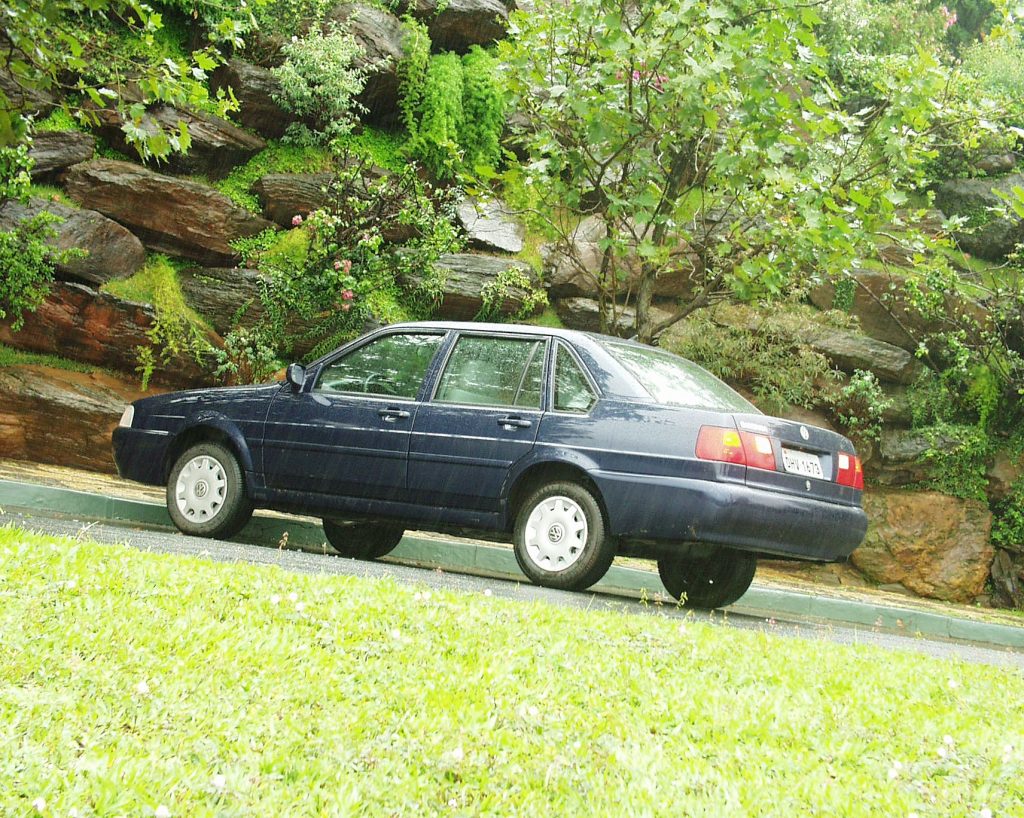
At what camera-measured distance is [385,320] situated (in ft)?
51.8

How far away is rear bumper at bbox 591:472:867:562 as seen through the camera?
6.35 m

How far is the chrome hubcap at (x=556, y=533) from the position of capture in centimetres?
677

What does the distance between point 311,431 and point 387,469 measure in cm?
72

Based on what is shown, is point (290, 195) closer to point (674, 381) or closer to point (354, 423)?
point (354, 423)

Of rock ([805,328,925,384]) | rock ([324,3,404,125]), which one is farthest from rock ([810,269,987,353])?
rock ([324,3,404,125])

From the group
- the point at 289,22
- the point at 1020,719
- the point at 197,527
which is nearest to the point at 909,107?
the point at 1020,719

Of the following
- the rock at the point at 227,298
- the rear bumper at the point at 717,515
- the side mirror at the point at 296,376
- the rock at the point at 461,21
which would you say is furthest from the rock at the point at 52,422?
the rock at the point at 461,21

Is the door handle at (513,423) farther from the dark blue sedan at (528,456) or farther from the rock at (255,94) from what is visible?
the rock at (255,94)

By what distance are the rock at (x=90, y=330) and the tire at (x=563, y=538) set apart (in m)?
8.76

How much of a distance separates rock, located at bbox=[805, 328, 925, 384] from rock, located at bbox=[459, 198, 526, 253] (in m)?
5.01

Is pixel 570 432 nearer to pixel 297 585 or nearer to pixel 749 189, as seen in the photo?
pixel 297 585

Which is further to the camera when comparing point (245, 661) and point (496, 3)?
point (496, 3)

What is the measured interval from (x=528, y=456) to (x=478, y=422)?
1.63ft

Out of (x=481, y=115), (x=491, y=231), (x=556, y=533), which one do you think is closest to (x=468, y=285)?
(x=491, y=231)
